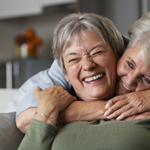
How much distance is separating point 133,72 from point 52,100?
0.41 metres

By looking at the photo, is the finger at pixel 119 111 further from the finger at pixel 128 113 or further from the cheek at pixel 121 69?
the cheek at pixel 121 69

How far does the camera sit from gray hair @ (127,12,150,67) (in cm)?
105

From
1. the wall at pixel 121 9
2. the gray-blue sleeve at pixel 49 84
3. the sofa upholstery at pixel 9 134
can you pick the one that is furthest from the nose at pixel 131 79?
the wall at pixel 121 9

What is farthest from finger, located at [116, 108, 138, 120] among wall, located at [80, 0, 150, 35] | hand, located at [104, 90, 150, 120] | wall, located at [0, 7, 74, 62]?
wall, located at [0, 7, 74, 62]

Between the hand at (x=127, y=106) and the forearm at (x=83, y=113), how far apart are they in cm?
3

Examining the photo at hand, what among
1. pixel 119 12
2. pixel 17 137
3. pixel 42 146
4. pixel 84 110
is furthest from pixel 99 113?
pixel 119 12

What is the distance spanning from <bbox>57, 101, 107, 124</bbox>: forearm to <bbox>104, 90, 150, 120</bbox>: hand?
0.11 feet

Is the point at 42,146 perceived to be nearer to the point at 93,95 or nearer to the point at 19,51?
the point at 93,95

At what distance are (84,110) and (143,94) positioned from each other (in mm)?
292

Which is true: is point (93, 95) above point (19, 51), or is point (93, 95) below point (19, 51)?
above

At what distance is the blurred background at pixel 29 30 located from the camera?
4.14m

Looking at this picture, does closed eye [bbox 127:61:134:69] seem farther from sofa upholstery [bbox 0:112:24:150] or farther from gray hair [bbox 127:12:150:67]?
sofa upholstery [bbox 0:112:24:150]

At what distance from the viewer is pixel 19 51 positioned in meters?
4.72

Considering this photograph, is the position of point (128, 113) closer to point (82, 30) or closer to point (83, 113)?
point (83, 113)
